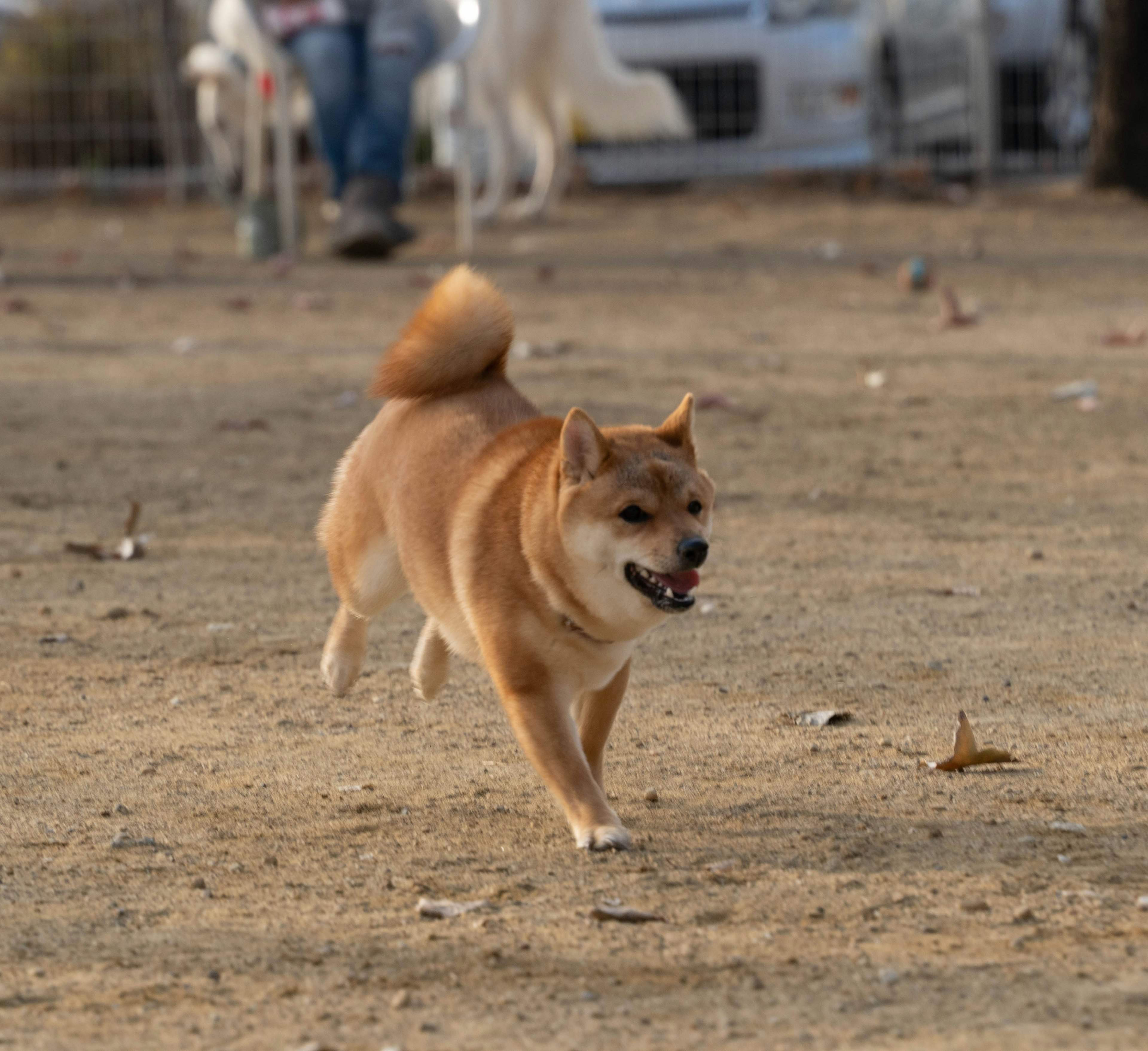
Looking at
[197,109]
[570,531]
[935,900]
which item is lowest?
[935,900]

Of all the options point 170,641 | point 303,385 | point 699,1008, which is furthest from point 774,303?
point 699,1008

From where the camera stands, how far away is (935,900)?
2965 millimetres

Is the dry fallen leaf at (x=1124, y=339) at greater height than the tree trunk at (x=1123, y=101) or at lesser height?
lesser

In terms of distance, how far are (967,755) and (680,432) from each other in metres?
0.91

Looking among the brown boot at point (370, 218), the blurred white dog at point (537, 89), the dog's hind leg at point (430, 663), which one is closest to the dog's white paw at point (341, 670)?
the dog's hind leg at point (430, 663)

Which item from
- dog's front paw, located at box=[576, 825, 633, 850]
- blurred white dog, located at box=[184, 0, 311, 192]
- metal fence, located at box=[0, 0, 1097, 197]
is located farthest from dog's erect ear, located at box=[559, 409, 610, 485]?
metal fence, located at box=[0, 0, 1097, 197]

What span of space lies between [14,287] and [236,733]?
7583 millimetres

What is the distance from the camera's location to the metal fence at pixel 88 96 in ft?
51.5

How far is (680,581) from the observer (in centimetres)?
313

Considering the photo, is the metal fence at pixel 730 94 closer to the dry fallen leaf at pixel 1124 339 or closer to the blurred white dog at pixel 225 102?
the blurred white dog at pixel 225 102

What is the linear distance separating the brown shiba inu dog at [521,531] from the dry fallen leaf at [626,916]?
31cm

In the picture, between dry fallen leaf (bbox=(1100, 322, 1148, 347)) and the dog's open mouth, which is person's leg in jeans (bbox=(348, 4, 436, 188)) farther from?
the dog's open mouth

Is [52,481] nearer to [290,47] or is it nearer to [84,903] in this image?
[84,903]

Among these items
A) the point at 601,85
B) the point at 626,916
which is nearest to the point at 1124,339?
the point at 601,85
